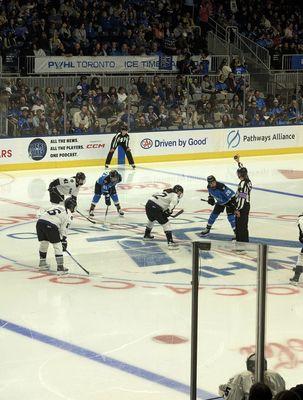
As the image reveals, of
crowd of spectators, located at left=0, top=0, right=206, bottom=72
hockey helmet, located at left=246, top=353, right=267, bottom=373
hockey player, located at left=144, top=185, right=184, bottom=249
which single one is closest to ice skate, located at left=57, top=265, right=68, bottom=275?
hockey player, located at left=144, top=185, right=184, bottom=249

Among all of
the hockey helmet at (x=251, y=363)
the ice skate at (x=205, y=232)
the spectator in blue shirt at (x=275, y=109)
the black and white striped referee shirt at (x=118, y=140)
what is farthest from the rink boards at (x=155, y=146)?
the hockey helmet at (x=251, y=363)

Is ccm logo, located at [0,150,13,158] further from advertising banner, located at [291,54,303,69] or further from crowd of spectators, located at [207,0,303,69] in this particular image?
advertising banner, located at [291,54,303,69]

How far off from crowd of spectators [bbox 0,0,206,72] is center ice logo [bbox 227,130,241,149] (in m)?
3.80

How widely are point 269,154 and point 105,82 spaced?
5141 mm

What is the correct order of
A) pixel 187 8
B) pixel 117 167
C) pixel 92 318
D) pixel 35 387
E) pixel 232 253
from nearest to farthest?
pixel 232 253 < pixel 35 387 < pixel 92 318 < pixel 117 167 < pixel 187 8

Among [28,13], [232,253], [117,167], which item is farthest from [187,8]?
[232,253]

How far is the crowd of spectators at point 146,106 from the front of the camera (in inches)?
806

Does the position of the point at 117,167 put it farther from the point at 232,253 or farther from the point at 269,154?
the point at 232,253

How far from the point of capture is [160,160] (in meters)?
22.5

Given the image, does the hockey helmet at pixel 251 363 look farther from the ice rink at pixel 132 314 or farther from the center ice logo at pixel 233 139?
the center ice logo at pixel 233 139

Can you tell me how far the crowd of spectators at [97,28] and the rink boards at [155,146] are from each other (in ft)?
10.9

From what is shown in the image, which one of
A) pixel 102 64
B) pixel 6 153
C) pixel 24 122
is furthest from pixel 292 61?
pixel 6 153

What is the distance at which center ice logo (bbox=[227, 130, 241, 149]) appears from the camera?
2352 centimetres

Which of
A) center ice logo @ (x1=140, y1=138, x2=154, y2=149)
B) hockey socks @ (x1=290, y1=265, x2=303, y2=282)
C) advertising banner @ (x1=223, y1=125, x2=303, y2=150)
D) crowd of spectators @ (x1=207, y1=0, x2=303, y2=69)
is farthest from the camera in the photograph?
crowd of spectators @ (x1=207, y1=0, x2=303, y2=69)
